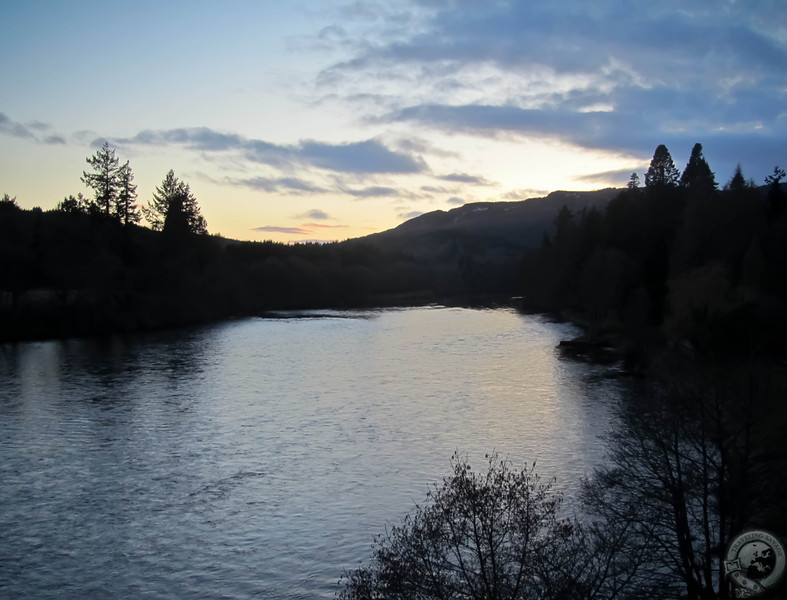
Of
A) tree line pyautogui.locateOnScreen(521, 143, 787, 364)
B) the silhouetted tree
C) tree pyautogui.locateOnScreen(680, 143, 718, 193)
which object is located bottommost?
tree line pyautogui.locateOnScreen(521, 143, 787, 364)

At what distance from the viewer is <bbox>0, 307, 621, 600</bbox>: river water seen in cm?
1662

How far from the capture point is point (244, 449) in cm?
2534

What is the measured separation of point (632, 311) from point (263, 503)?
1620 inches

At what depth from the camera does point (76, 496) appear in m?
20.5

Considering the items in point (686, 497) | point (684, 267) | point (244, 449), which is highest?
point (684, 267)

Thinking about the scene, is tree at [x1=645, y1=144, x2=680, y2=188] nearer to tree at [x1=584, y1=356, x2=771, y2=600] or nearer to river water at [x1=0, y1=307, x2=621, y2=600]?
river water at [x1=0, y1=307, x2=621, y2=600]

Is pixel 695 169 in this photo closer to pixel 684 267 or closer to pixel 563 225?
pixel 563 225

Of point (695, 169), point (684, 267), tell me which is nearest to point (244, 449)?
point (684, 267)

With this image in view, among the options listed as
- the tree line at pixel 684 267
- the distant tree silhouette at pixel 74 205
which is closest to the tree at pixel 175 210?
the distant tree silhouette at pixel 74 205

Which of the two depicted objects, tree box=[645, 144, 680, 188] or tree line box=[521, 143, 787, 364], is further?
tree box=[645, 144, 680, 188]

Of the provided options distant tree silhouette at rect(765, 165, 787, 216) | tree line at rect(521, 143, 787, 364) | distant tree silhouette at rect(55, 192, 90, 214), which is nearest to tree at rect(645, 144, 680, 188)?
tree line at rect(521, 143, 787, 364)

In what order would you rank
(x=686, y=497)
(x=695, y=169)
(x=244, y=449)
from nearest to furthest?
(x=686, y=497) < (x=244, y=449) < (x=695, y=169)

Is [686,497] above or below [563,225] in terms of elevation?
below

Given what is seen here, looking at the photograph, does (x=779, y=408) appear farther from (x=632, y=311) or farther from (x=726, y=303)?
(x=632, y=311)
